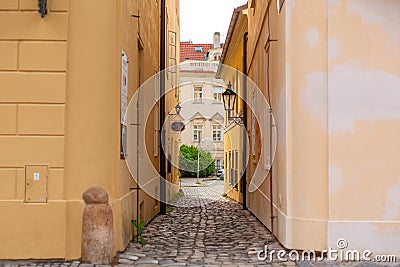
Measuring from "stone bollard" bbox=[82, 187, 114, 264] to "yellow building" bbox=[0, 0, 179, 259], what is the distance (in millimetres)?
184

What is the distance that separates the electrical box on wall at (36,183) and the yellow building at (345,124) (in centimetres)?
337

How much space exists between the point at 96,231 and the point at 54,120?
5.11 feet

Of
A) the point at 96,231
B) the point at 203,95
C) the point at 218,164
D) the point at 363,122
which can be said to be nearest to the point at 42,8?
the point at 96,231

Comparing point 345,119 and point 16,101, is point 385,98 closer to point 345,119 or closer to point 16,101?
point 345,119

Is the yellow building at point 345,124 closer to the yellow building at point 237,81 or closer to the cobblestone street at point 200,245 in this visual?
the cobblestone street at point 200,245

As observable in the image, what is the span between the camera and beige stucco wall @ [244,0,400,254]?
791cm

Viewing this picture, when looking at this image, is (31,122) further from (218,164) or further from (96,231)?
(218,164)

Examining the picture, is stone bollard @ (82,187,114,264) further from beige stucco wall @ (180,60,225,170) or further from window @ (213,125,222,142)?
window @ (213,125,222,142)

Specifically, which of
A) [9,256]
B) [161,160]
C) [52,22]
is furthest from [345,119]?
[161,160]

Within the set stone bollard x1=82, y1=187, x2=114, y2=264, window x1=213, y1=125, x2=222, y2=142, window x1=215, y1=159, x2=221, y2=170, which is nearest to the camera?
stone bollard x1=82, y1=187, x2=114, y2=264

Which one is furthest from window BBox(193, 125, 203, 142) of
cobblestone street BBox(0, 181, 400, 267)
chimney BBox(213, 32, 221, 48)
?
cobblestone street BBox(0, 181, 400, 267)

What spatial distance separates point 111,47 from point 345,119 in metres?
3.29

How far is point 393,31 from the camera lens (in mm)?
8031

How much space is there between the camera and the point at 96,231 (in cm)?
753
